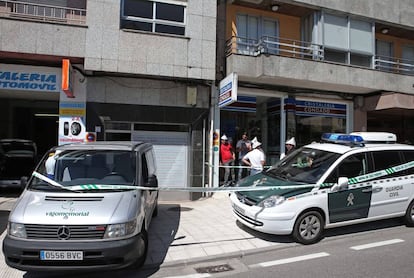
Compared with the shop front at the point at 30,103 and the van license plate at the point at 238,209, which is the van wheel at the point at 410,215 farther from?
the shop front at the point at 30,103

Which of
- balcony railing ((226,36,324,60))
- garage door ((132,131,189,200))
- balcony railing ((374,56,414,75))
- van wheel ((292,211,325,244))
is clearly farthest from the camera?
balcony railing ((374,56,414,75))

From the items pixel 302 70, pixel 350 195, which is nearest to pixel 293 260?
pixel 350 195

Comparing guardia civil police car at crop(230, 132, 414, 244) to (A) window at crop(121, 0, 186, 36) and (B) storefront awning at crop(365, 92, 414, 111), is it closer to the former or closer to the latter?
(A) window at crop(121, 0, 186, 36)

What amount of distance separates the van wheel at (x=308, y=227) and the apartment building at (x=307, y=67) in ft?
19.5

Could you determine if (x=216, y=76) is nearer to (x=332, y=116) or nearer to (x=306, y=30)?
(x=306, y=30)

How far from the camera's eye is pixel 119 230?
14.5ft

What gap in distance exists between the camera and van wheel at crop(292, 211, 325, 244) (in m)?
6.05

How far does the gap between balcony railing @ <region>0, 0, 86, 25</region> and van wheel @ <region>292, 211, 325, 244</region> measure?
Answer: 8515 millimetres

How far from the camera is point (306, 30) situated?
1314 centimetres

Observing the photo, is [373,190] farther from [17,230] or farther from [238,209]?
[17,230]

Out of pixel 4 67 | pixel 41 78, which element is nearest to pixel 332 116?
pixel 41 78

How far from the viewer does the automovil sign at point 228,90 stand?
9906mm

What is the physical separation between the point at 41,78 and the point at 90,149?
5.65 meters

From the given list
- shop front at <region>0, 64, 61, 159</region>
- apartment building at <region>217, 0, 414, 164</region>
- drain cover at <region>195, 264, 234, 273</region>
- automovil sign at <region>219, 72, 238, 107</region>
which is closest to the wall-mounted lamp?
apartment building at <region>217, 0, 414, 164</region>
